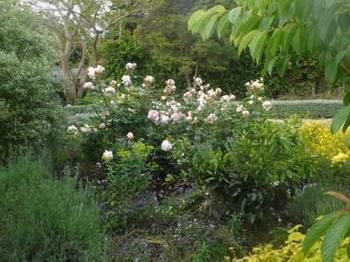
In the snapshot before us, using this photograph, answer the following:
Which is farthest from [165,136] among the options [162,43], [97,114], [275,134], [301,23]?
[162,43]

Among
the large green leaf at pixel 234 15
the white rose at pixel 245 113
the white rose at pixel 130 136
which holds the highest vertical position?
the large green leaf at pixel 234 15

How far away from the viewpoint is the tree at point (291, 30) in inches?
42.8

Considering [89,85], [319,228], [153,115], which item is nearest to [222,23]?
[319,228]

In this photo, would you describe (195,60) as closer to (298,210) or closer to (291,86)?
(291,86)

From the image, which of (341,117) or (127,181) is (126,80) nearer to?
(127,181)

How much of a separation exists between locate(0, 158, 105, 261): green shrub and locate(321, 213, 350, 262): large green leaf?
8.25 feet

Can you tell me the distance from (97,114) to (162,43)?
44.8ft

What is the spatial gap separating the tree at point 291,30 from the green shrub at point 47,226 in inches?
86.8

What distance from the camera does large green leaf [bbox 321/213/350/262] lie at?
934mm

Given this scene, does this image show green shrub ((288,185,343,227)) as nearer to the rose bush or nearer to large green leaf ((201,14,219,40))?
the rose bush

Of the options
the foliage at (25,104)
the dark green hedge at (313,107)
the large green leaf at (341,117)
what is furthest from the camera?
the dark green hedge at (313,107)

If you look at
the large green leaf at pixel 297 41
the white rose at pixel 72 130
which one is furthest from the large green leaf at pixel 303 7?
the white rose at pixel 72 130

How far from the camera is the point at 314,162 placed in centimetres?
501

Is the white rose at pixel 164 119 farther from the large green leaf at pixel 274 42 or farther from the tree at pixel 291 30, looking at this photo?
the large green leaf at pixel 274 42
